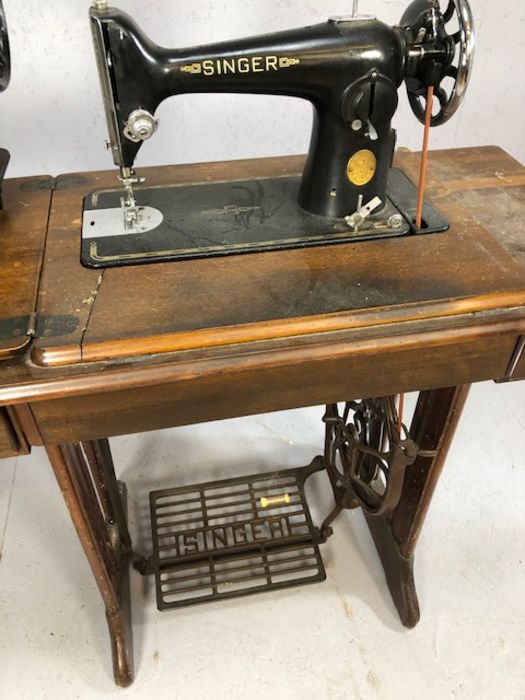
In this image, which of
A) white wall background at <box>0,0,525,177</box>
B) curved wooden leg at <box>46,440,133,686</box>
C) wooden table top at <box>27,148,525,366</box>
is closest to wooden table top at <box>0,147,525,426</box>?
wooden table top at <box>27,148,525,366</box>

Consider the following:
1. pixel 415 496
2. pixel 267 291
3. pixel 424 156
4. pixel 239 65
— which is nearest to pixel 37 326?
pixel 267 291

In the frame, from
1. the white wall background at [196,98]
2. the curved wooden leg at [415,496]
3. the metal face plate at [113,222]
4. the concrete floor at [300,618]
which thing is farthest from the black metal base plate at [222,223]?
the concrete floor at [300,618]

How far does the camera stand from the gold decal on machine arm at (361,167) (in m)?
1.06

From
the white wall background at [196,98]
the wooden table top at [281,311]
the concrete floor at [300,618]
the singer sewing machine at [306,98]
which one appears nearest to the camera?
the wooden table top at [281,311]

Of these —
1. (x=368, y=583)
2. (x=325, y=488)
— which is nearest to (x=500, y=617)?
(x=368, y=583)

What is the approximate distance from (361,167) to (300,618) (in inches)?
44.3

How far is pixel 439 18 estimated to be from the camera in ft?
3.24

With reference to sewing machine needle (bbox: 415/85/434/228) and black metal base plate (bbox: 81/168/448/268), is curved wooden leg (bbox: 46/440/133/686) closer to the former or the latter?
black metal base plate (bbox: 81/168/448/268)

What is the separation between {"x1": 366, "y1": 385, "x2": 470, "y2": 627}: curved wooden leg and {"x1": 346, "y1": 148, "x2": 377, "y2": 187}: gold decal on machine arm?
43 cm

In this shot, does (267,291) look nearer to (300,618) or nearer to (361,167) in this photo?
(361,167)

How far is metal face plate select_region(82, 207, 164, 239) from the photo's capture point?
3.53ft

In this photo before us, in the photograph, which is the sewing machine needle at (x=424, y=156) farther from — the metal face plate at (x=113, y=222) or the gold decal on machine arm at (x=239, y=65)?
the metal face plate at (x=113, y=222)

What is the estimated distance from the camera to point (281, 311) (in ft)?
2.96

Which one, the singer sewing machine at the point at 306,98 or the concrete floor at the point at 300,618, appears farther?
the concrete floor at the point at 300,618
